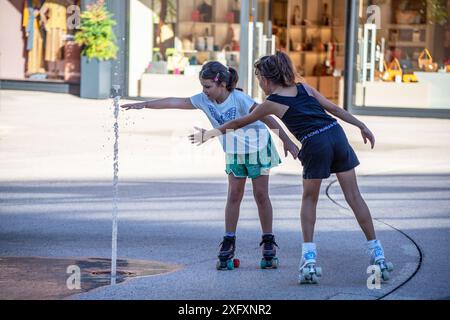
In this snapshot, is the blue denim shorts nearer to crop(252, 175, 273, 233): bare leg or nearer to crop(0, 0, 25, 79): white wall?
crop(252, 175, 273, 233): bare leg

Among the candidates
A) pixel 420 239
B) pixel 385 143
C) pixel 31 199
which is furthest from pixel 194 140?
pixel 385 143

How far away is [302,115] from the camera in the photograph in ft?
22.8

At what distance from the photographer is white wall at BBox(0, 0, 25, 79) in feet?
84.4

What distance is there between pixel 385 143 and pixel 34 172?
6.24 meters

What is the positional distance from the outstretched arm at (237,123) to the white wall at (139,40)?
679 inches

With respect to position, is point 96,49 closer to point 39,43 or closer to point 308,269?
point 39,43

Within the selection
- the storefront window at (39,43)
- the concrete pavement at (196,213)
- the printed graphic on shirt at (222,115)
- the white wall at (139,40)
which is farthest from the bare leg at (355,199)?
the storefront window at (39,43)

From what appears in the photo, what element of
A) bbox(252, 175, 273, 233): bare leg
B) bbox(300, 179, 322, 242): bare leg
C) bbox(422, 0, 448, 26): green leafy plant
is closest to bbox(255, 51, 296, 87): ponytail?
bbox(300, 179, 322, 242): bare leg

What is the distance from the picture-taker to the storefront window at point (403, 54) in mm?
21422

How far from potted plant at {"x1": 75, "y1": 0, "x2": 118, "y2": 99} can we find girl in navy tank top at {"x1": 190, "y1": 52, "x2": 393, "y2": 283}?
16429mm

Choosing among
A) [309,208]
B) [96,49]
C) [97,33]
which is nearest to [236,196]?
[309,208]

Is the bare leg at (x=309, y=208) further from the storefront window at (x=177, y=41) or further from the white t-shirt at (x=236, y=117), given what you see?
the storefront window at (x=177, y=41)

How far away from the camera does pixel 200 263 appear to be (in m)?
7.60
